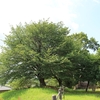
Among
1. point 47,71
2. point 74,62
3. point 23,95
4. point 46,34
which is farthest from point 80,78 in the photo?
point 23,95

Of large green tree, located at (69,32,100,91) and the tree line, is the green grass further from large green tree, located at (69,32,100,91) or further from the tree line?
large green tree, located at (69,32,100,91)

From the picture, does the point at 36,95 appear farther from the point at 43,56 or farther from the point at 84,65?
the point at 84,65

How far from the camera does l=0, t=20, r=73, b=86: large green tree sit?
29.3 meters

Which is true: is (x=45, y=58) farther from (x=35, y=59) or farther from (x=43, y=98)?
(x=43, y=98)

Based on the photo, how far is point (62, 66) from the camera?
30.8 metres

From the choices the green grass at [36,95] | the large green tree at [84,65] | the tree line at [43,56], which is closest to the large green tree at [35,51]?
the tree line at [43,56]

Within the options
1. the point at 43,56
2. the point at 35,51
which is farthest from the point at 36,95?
the point at 35,51

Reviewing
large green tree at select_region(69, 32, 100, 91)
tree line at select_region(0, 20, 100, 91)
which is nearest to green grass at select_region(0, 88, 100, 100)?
tree line at select_region(0, 20, 100, 91)

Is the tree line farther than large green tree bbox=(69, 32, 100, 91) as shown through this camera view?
No

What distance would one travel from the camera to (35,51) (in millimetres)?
31203

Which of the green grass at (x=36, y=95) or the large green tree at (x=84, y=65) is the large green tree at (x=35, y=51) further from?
the green grass at (x=36, y=95)

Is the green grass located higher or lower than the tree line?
lower

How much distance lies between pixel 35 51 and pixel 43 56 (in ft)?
6.43

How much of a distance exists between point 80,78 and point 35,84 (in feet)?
25.7
